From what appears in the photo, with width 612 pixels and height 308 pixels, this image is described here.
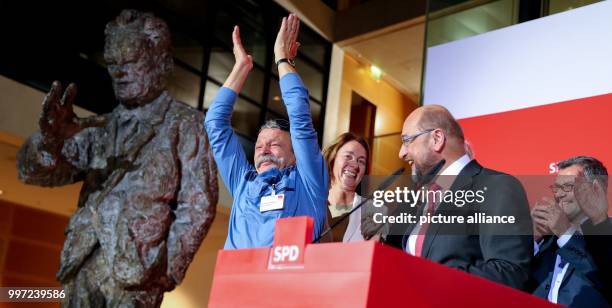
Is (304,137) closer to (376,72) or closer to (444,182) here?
(444,182)

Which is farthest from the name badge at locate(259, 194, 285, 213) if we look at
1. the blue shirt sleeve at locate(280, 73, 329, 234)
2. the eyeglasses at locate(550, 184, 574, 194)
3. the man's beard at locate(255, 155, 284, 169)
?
the eyeglasses at locate(550, 184, 574, 194)

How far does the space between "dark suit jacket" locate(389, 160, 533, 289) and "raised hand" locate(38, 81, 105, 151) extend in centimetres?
217

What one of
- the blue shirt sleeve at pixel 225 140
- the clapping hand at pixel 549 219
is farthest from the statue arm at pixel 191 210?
the clapping hand at pixel 549 219

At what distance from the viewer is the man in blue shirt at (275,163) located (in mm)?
2360

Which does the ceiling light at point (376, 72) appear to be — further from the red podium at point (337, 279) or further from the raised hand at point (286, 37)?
the red podium at point (337, 279)

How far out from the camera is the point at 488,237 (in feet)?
5.83

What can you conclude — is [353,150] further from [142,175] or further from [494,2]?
[494,2]

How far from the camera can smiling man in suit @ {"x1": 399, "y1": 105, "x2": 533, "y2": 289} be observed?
1.73 meters

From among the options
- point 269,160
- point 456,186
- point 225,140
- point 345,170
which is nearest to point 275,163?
point 269,160

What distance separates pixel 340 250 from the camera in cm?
115

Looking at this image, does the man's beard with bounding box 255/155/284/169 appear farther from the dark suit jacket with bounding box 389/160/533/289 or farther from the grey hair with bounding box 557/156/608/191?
the grey hair with bounding box 557/156/608/191

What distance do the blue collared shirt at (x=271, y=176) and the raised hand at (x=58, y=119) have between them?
112 cm

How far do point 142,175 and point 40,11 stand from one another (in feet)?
16.6

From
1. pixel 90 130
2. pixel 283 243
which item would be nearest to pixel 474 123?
pixel 90 130
